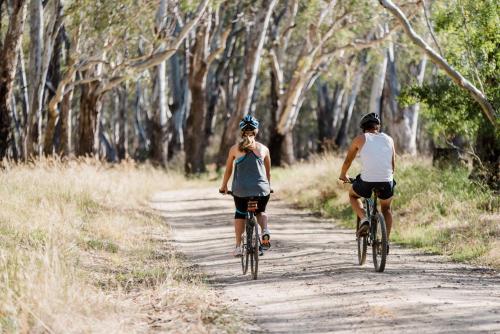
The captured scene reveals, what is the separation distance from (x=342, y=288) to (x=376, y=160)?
5.56 ft

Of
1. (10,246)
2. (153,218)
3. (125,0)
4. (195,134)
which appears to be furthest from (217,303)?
(195,134)

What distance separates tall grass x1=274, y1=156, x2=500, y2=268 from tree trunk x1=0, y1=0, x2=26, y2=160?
6.77 m

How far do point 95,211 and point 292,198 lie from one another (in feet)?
25.0

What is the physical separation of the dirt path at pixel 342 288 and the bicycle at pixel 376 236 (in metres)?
0.17

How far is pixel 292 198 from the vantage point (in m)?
21.5

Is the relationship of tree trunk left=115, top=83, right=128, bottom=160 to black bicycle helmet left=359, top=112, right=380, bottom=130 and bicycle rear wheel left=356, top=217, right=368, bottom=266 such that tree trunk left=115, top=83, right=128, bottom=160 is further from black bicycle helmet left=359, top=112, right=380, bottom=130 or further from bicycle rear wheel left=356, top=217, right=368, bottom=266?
black bicycle helmet left=359, top=112, right=380, bottom=130

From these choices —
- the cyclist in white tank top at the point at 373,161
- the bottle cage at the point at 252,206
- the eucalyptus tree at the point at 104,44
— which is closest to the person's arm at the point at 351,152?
the cyclist in white tank top at the point at 373,161

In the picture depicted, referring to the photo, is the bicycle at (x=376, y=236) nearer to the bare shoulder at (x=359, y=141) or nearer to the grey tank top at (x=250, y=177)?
the bare shoulder at (x=359, y=141)

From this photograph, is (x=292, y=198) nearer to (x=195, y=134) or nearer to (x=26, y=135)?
(x=26, y=135)

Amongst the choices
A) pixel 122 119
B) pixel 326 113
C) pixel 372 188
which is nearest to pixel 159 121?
pixel 122 119

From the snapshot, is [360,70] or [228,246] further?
[360,70]

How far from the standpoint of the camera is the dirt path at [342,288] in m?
7.09

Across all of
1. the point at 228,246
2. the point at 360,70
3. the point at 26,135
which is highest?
the point at 360,70

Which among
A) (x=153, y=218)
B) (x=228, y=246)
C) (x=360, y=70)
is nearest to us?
(x=228, y=246)
